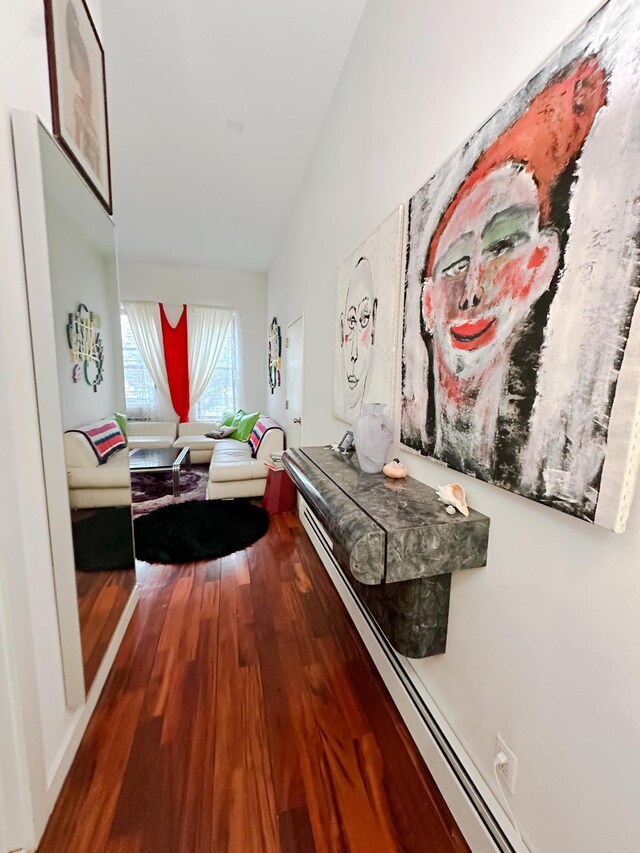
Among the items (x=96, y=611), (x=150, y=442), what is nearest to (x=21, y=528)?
(x=96, y=611)

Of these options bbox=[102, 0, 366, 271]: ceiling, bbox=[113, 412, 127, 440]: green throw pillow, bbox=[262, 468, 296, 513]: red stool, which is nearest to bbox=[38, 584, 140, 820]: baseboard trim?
bbox=[113, 412, 127, 440]: green throw pillow

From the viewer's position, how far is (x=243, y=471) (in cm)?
356

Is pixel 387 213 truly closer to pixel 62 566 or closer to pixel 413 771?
pixel 62 566

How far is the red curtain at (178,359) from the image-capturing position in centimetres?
534

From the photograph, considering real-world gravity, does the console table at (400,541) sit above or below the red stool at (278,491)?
above

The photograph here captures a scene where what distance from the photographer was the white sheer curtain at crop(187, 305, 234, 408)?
547cm

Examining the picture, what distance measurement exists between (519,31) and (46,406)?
1.65 metres

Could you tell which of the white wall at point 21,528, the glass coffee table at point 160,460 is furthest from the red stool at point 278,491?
the white wall at point 21,528

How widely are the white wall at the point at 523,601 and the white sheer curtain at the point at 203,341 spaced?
445 centimetres

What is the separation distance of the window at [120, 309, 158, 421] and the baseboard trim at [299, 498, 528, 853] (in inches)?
196

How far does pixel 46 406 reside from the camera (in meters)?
1.10

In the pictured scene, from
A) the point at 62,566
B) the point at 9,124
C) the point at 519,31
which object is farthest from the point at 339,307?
the point at 62,566

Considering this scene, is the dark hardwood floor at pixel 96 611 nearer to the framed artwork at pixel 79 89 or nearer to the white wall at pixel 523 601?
the white wall at pixel 523 601

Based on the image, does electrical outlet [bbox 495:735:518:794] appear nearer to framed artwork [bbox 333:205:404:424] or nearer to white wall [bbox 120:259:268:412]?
framed artwork [bbox 333:205:404:424]
